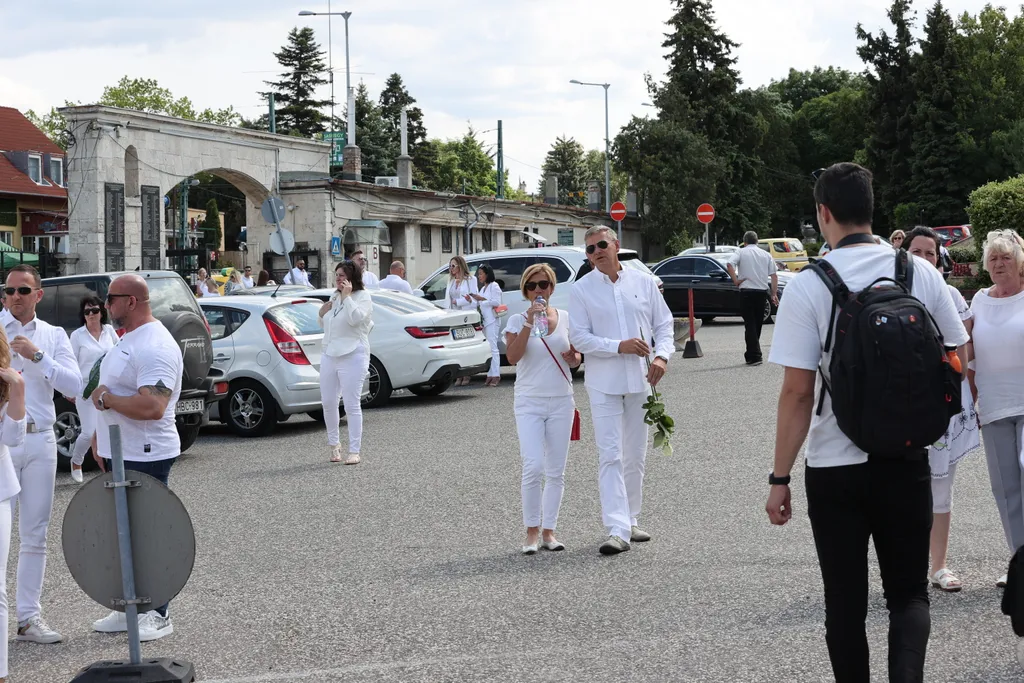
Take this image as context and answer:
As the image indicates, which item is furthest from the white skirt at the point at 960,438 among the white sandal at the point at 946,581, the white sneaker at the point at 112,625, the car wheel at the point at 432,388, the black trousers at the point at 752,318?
the black trousers at the point at 752,318

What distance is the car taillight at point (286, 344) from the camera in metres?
14.3

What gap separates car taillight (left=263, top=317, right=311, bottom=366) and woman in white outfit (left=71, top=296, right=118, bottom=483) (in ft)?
8.64

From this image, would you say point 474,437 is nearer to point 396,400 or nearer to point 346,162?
point 396,400

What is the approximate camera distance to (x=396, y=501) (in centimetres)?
965

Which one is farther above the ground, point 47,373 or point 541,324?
point 541,324

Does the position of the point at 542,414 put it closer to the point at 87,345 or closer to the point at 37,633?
the point at 37,633

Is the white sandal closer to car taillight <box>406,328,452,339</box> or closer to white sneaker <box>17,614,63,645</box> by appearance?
white sneaker <box>17,614,63,645</box>

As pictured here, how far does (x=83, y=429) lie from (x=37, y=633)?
5.62 metres

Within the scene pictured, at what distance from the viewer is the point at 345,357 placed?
1208cm

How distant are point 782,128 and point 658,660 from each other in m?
80.8

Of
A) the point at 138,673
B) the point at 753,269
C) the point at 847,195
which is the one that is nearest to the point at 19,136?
the point at 753,269

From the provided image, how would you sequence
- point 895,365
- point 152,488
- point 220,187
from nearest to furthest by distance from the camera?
1. point 895,365
2. point 152,488
3. point 220,187

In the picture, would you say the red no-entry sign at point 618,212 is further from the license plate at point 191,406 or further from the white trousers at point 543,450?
the white trousers at point 543,450

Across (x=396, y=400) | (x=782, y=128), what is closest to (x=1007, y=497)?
(x=396, y=400)
